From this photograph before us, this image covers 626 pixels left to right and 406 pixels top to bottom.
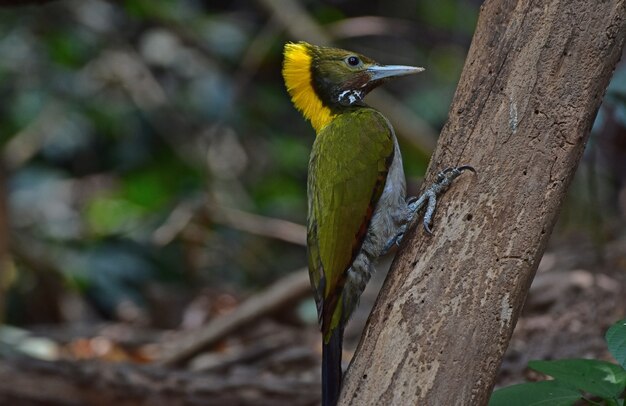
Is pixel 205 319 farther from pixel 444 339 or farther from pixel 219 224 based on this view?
pixel 444 339

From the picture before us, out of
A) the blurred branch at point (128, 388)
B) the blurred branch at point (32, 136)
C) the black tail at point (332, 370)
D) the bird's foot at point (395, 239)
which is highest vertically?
the blurred branch at point (32, 136)

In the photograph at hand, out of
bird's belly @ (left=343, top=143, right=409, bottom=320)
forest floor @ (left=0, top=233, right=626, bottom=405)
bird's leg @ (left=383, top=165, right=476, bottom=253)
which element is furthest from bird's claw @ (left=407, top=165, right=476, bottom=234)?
forest floor @ (left=0, top=233, right=626, bottom=405)

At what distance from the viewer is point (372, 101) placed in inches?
262

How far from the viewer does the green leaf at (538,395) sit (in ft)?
7.71

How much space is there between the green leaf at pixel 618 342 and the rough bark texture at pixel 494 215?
Answer: 24cm

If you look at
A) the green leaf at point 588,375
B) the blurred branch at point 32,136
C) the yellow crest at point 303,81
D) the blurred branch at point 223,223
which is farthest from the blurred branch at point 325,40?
the green leaf at point 588,375

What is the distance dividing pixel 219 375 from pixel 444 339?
235 cm

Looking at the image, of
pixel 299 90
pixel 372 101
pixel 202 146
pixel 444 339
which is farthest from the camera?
pixel 202 146

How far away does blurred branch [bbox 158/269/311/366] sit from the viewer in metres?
5.18

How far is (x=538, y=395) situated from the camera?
2.37 m

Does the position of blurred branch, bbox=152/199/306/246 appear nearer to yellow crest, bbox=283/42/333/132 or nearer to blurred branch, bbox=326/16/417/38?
blurred branch, bbox=326/16/417/38

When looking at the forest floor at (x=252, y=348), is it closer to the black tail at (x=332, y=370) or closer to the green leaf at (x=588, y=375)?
the black tail at (x=332, y=370)

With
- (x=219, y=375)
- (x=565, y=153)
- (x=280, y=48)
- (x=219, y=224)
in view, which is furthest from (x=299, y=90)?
(x=280, y=48)

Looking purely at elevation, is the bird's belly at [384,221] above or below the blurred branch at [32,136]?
below
